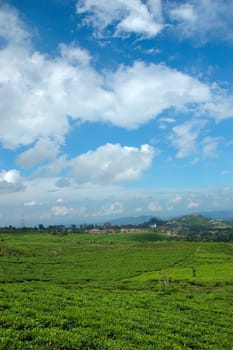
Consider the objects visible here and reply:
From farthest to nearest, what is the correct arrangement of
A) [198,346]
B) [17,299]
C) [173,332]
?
[17,299] < [173,332] < [198,346]

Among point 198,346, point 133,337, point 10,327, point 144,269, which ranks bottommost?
point 144,269

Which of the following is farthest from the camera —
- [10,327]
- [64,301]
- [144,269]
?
[144,269]

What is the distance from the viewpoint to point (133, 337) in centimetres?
1563

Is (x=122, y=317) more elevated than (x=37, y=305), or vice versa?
(x=37, y=305)

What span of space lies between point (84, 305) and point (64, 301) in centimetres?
144

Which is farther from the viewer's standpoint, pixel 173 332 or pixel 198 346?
pixel 173 332

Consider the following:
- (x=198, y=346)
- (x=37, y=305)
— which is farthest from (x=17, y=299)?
(x=198, y=346)

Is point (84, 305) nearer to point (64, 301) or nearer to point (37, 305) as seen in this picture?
point (64, 301)

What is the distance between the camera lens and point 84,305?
22.0 m

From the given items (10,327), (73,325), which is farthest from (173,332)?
(10,327)

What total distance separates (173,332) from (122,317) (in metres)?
3.23

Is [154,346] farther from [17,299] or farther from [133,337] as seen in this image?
[17,299]

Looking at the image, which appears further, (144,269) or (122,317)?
(144,269)

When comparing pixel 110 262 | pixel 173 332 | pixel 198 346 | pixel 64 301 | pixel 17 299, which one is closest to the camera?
pixel 198 346
